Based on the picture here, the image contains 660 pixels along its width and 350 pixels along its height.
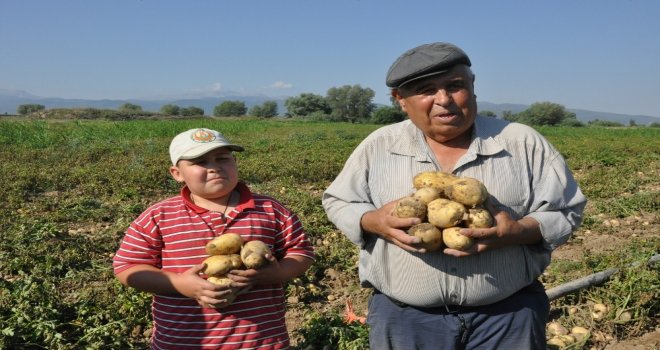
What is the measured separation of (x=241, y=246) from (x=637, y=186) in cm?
880

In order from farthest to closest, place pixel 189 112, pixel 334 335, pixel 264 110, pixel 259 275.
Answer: pixel 264 110 → pixel 189 112 → pixel 334 335 → pixel 259 275

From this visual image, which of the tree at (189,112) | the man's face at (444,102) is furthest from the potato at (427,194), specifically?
the tree at (189,112)

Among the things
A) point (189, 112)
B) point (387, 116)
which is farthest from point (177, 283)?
point (189, 112)

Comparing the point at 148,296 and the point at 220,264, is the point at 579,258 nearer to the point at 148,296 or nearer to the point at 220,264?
the point at 148,296

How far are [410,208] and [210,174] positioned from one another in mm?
769

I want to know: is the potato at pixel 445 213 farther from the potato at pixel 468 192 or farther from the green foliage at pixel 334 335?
the green foliage at pixel 334 335

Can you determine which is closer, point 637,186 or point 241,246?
point 241,246

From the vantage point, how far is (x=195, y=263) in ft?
6.57

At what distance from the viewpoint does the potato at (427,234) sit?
171 centimetres

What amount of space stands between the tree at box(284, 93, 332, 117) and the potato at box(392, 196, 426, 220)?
6865 cm

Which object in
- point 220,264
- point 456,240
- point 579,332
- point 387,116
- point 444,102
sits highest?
point 444,102

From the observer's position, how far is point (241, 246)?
76.5 inches

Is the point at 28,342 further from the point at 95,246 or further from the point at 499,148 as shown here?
the point at 499,148

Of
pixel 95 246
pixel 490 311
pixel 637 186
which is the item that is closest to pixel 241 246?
pixel 490 311
